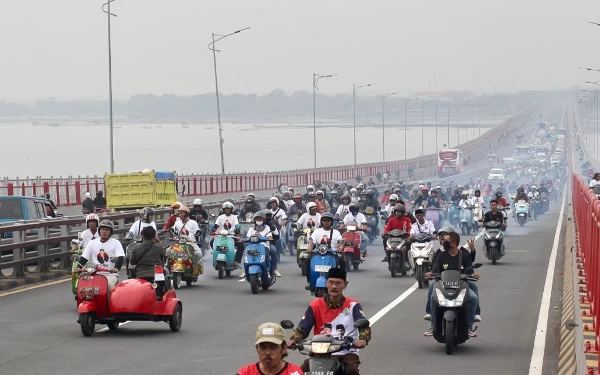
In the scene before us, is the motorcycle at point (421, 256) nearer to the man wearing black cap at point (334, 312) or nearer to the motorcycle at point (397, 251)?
the motorcycle at point (397, 251)

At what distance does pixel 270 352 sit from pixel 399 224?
1965 centimetres

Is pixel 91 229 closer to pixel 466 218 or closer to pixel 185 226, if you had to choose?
pixel 185 226

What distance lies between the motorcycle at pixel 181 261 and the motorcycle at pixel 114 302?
22.6ft

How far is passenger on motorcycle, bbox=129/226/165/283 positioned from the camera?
18.1 meters

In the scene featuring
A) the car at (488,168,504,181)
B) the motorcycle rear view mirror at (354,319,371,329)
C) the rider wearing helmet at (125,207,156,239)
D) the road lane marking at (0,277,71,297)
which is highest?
the rider wearing helmet at (125,207,156,239)

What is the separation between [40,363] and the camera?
1482 cm

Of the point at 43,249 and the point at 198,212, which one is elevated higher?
the point at 198,212

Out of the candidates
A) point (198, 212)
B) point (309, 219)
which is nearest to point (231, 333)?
point (309, 219)

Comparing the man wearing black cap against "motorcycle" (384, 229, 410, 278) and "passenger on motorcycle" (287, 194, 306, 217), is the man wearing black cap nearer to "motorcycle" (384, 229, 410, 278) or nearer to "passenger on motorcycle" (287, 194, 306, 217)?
"motorcycle" (384, 229, 410, 278)

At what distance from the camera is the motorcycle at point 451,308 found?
16.1m

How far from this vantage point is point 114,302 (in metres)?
17.2

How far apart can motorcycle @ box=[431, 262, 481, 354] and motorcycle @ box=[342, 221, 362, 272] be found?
1283 centimetres

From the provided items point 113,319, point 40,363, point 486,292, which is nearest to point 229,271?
point 486,292

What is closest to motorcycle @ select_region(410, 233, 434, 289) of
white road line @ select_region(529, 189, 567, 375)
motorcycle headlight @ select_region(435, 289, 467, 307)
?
white road line @ select_region(529, 189, 567, 375)
